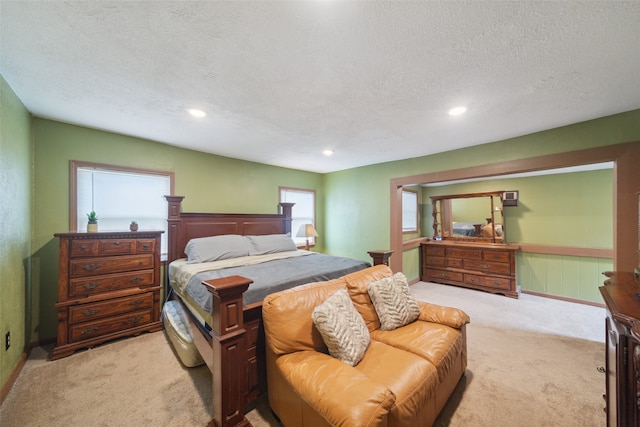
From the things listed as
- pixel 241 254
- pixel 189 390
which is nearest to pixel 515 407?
pixel 189 390

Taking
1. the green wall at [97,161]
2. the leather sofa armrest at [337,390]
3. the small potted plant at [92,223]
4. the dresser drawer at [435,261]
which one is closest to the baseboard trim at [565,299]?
the dresser drawer at [435,261]

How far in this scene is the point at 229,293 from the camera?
145cm

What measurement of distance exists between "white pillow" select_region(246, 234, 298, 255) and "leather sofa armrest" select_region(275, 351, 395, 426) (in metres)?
2.26

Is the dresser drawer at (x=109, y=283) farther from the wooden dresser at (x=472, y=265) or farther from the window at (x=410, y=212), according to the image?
the wooden dresser at (x=472, y=265)

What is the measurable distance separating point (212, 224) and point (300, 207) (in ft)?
6.39

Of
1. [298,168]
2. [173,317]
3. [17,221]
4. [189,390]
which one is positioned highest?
[298,168]

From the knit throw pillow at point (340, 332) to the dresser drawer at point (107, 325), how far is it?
2383mm

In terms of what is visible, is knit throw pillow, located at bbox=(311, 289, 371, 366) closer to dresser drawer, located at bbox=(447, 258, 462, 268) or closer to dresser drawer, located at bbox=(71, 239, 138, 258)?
dresser drawer, located at bbox=(71, 239, 138, 258)

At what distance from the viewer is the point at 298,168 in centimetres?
497

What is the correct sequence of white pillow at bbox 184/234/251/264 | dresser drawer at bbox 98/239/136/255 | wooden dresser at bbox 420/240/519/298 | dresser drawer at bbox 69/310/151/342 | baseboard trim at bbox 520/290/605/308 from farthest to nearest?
wooden dresser at bbox 420/240/519/298 → baseboard trim at bbox 520/290/605/308 → white pillow at bbox 184/234/251/264 → dresser drawer at bbox 98/239/136/255 → dresser drawer at bbox 69/310/151/342

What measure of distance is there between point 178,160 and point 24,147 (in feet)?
4.75

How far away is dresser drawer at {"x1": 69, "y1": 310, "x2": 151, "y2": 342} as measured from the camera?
2.37 meters

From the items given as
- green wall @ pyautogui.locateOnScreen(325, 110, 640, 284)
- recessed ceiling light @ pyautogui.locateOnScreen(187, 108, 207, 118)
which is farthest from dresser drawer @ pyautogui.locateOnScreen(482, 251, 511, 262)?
recessed ceiling light @ pyautogui.locateOnScreen(187, 108, 207, 118)

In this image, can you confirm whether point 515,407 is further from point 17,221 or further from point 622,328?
point 17,221
